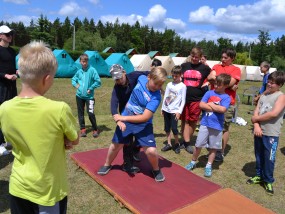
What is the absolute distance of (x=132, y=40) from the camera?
71.8m

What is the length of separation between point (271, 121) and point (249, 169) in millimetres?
1379

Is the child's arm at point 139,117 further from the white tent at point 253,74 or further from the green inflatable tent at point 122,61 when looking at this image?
the white tent at point 253,74

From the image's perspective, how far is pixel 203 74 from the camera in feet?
16.8

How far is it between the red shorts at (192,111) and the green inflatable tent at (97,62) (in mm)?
15643

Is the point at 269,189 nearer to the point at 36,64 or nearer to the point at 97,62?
the point at 36,64

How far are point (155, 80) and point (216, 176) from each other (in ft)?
6.75

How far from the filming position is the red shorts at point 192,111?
5219 mm

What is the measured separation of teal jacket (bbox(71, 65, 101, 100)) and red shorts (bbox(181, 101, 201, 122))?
2097 millimetres

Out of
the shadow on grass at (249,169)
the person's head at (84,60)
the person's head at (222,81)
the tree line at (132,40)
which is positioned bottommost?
the shadow on grass at (249,169)

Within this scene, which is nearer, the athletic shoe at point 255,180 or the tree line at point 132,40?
the athletic shoe at point 255,180

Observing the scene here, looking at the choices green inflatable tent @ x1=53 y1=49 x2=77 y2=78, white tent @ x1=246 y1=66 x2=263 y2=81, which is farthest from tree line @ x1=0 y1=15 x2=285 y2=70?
green inflatable tent @ x1=53 y1=49 x2=77 y2=78

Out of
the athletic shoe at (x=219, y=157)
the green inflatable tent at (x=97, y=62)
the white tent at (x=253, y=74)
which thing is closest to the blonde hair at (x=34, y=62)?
the athletic shoe at (x=219, y=157)

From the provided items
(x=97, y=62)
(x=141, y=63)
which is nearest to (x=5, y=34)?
(x=97, y=62)

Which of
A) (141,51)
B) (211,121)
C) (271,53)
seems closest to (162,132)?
(211,121)
